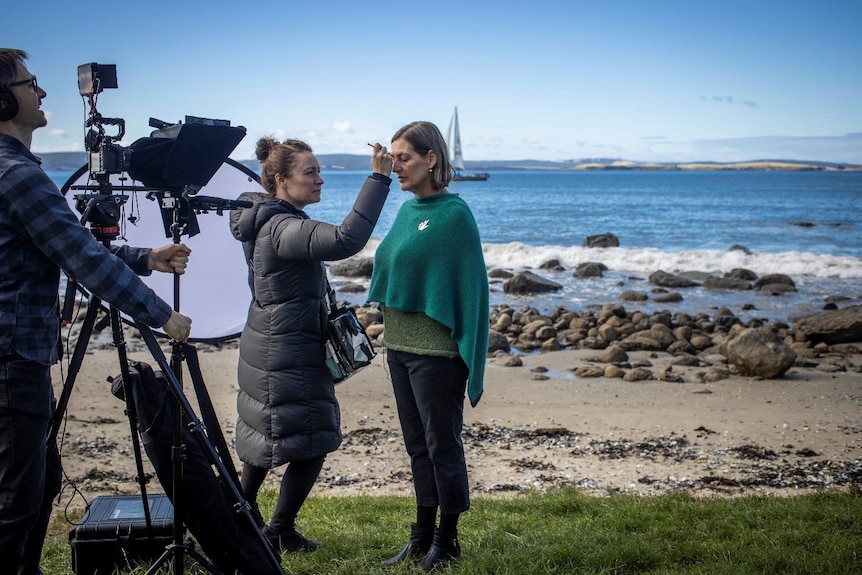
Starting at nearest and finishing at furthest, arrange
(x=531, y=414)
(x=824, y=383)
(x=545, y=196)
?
1. (x=531, y=414)
2. (x=824, y=383)
3. (x=545, y=196)

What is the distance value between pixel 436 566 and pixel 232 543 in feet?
3.17

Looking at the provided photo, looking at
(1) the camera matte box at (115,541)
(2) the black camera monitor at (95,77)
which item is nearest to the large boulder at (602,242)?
(1) the camera matte box at (115,541)

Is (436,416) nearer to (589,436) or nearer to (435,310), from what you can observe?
(435,310)

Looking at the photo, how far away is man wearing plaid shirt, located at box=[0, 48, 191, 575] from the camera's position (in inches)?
112

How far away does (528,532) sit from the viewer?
4.50 m

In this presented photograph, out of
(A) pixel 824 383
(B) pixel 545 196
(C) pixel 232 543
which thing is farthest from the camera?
(B) pixel 545 196

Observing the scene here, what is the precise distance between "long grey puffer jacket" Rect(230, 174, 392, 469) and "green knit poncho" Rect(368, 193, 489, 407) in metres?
0.46

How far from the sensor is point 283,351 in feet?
13.1

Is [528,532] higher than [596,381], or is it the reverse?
[528,532]

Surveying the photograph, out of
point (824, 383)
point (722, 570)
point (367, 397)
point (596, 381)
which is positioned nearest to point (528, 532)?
point (722, 570)

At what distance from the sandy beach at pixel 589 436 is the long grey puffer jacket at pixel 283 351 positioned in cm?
177

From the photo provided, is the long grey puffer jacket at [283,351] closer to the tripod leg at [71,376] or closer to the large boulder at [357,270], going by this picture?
the tripod leg at [71,376]

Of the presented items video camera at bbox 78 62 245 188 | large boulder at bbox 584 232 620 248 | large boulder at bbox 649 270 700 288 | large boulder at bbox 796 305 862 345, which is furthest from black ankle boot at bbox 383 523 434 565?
large boulder at bbox 584 232 620 248

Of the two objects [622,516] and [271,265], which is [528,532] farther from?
[271,265]
